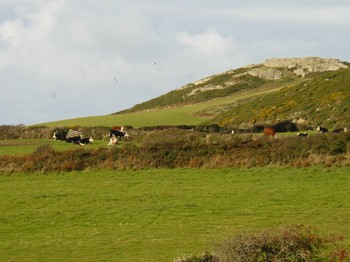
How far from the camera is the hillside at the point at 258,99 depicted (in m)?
77.8

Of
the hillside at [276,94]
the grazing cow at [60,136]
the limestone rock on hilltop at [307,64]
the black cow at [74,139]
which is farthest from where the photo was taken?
the limestone rock on hilltop at [307,64]

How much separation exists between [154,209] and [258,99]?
7712 cm

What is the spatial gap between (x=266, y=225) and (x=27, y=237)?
23.9 ft

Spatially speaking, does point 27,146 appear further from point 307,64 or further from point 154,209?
point 307,64

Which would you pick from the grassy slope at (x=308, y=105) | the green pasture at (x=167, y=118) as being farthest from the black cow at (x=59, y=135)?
the green pasture at (x=167, y=118)

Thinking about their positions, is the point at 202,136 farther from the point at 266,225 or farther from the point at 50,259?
the point at 50,259

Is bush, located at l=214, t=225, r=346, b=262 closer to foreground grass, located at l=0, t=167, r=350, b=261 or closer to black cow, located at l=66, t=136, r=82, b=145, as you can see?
foreground grass, located at l=0, t=167, r=350, b=261

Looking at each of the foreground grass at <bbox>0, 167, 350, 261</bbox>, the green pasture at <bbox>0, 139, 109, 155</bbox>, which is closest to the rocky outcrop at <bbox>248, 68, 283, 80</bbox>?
the green pasture at <bbox>0, 139, 109, 155</bbox>

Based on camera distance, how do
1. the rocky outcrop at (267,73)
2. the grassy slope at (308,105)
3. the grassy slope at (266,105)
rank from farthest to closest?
the rocky outcrop at (267,73) → the grassy slope at (266,105) → the grassy slope at (308,105)

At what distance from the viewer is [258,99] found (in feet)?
334

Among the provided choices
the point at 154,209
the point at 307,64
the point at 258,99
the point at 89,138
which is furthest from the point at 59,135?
the point at 307,64

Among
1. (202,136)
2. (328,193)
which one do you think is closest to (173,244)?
(328,193)

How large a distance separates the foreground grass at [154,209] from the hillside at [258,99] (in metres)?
33.4

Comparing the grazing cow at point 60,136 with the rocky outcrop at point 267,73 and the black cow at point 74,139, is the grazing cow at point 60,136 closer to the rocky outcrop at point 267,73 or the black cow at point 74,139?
the black cow at point 74,139
